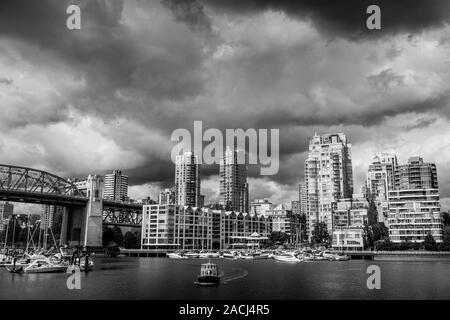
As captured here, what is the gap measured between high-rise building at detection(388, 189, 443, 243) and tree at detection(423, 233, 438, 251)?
13.2 ft

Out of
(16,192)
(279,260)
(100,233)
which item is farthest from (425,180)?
(16,192)

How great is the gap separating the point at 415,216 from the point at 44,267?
117 metres

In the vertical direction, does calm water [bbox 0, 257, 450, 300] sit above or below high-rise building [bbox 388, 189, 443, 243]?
below

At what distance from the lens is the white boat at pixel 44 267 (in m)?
81.6

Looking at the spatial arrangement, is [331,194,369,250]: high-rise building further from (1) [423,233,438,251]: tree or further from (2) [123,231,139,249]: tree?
(2) [123,231,139,249]: tree

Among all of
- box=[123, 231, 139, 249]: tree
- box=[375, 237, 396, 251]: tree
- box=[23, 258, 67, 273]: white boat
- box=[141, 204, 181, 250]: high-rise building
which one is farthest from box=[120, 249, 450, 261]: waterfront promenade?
box=[23, 258, 67, 273]: white boat

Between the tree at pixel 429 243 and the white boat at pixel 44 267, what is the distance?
108 m

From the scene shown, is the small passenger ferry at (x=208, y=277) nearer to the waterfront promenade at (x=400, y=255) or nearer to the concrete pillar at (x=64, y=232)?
the waterfront promenade at (x=400, y=255)

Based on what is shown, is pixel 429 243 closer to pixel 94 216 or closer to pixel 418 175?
pixel 418 175

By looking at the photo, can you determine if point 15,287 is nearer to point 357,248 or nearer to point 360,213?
point 357,248

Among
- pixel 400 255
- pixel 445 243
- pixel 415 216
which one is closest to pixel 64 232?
pixel 400 255

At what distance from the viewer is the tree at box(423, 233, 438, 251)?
140875mm
